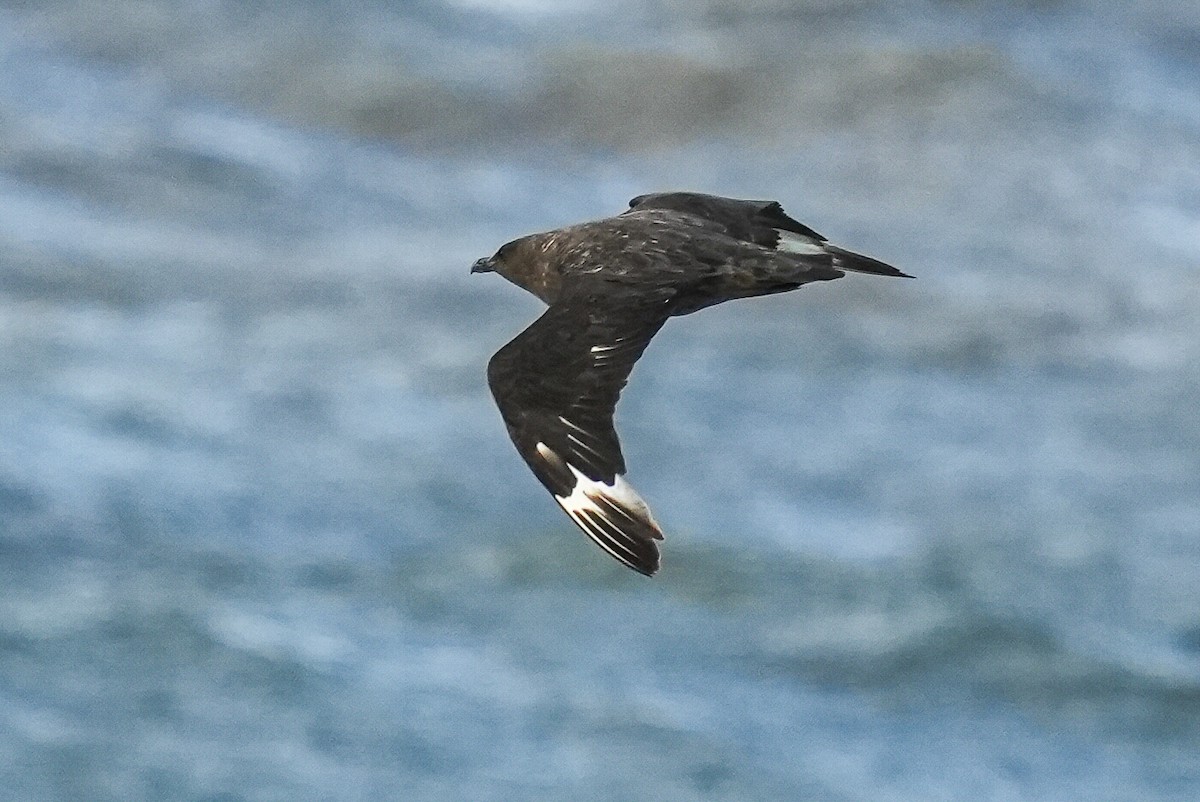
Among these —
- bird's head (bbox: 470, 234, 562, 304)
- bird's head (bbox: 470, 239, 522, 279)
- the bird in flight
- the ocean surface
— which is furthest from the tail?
the ocean surface

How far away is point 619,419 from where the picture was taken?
31.1ft

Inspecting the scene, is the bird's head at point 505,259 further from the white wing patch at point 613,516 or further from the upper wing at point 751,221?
the white wing patch at point 613,516

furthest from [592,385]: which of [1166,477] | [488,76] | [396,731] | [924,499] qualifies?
[488,76]

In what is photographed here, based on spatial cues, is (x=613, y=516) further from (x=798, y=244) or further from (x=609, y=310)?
(x=798, y=244)

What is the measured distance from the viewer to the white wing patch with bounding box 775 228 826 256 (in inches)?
232

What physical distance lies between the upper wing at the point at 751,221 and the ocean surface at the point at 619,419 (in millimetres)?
2753

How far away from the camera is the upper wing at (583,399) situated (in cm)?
508

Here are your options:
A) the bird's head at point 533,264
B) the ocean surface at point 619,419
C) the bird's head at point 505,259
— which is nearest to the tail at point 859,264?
the bird's head at point 533,264

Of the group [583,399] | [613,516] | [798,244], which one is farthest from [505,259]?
[613,516]

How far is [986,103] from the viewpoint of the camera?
11328 millimetres

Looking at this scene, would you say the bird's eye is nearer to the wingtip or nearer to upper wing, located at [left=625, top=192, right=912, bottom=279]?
upper wing, located at [left=625, top=192, right=912, bottom=279]

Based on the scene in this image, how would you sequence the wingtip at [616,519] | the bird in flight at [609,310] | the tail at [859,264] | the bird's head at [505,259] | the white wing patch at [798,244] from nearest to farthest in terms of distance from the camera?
1. the wingtip at [616,519]
2. the bird in flight at [609,310]
3. the tail at [859,264]
4. the white wing patch at [798,244]
5. the bird's head at [505,259]

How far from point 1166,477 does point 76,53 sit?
6.52 m

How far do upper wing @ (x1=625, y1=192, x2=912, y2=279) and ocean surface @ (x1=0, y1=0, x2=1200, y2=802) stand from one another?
2.75 m
